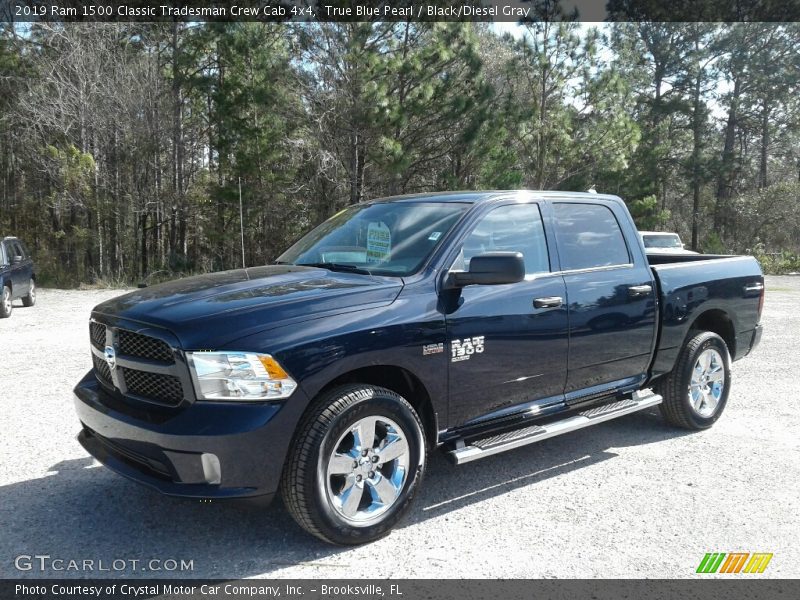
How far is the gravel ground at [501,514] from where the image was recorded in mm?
3432

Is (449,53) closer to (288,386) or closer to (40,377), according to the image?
(40,377)

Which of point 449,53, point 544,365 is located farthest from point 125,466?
point 449,53

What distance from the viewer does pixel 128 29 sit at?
24.8 metres

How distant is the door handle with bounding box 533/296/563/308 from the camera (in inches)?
173

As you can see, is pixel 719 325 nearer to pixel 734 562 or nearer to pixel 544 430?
pixel 544 430

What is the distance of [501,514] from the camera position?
403cm

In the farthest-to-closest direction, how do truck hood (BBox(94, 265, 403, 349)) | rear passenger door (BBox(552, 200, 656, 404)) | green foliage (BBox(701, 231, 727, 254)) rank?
green foliage (BBox(701, 231, 727, 254)), rear passenger door (BBox(552, 200, 656, 404)), truck hood (BBox(94, 265, 403, 349))

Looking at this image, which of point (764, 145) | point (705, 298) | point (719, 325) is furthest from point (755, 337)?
point (764, 145)

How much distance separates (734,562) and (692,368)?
2353mm

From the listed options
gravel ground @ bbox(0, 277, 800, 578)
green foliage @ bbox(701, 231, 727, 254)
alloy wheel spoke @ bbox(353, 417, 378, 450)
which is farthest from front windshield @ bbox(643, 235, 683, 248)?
alloy wheel spoke @ bbox(353, 417, 378, 450)

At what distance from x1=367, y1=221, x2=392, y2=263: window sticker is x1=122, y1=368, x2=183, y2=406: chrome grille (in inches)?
59.2

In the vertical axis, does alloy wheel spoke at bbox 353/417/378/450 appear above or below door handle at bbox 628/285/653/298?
below

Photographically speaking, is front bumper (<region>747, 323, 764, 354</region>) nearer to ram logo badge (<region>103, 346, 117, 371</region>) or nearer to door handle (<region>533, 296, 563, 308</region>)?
door handle (<region>533, 296, 563, 308</region>)

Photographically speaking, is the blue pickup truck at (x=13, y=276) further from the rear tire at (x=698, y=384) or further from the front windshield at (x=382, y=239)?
the rear tire at (x=698, y=384)
